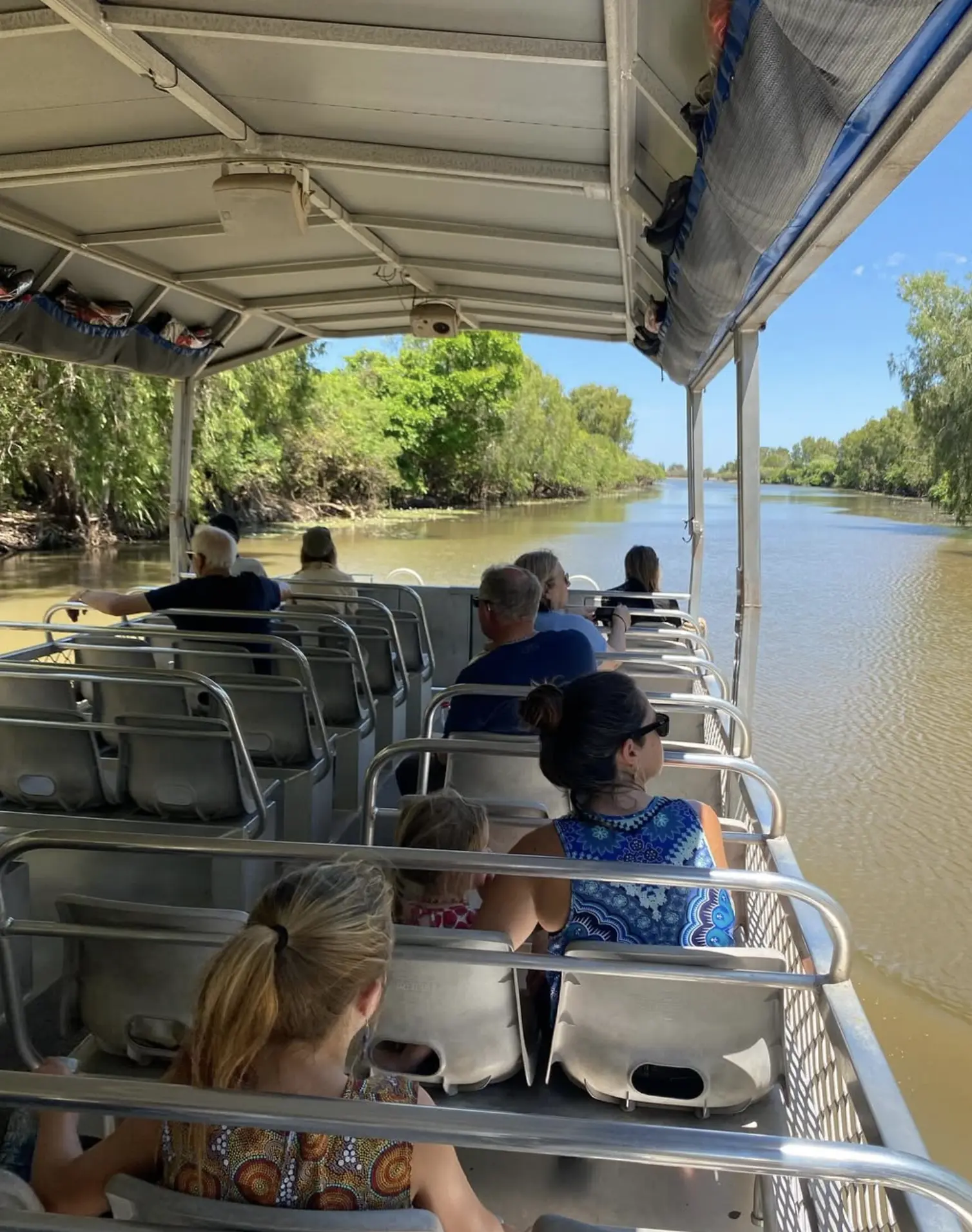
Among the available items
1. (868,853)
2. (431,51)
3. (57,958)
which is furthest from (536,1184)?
(868,853)

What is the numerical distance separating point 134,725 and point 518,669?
3.68ft

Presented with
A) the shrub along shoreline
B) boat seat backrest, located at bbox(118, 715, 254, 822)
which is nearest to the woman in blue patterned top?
boat seat backrest, located at bbox(118, 715, 254, 822)

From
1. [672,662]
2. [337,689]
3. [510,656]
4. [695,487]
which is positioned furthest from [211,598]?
[695,487]

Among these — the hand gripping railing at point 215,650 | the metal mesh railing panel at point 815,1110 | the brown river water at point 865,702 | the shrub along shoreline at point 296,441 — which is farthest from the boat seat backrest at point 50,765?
the shrub along shoreline at point 296,441

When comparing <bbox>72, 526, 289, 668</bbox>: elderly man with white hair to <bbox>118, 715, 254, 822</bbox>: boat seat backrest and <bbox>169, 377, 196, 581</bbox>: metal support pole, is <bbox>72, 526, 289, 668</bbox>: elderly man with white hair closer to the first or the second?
<bbox>118, 715, 254, 822</bbox>: boat seat backrest

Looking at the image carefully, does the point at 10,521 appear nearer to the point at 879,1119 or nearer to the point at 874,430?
the point at 879,1119

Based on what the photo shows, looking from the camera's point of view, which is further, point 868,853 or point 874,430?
point 874,430

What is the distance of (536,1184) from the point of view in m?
1.61

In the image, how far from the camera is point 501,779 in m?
2.66

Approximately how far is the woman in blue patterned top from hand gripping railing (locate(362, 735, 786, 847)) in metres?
0.33

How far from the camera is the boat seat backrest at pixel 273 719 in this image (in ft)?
11.0

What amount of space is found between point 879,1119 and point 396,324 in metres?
6.19

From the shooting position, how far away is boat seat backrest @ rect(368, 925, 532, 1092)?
1.52 metres

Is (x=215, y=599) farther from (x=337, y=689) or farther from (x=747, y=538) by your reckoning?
(x=747, y=538)
